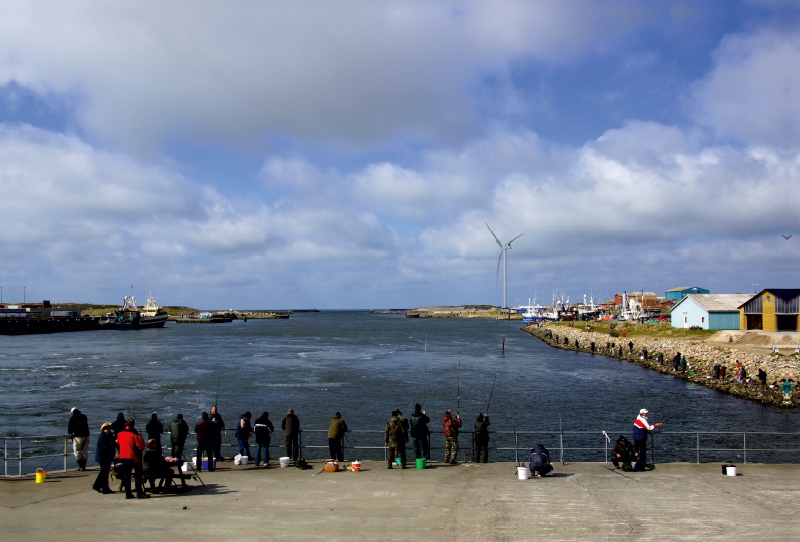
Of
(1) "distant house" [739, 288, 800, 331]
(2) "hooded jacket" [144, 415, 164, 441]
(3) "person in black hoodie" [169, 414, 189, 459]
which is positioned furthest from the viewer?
(1) "distant house" [739, 288, 800, 331]

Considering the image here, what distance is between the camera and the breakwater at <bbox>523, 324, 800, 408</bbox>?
154ft

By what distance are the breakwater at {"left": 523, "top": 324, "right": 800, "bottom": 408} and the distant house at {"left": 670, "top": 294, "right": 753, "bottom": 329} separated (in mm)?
5204

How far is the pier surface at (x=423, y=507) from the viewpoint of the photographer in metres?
11.9

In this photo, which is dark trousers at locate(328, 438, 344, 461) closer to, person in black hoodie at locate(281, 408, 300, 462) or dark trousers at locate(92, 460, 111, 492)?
person in black hoodie at locate(281, 408, 300, 462)

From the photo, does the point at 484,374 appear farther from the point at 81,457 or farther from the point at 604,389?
the point at 81,457

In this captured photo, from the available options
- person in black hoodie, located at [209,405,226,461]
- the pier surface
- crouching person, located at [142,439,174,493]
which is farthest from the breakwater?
crouching person, located at [142,439,174,493]

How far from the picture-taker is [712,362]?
60.3m

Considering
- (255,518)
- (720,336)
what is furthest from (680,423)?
(720,336)

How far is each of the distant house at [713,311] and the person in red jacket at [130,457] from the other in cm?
7876

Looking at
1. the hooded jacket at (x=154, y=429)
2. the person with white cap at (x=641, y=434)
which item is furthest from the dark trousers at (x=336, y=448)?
the person with white cap at (x=641, y=434)

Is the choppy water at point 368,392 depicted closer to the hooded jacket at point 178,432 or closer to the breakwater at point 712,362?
the breakwater at point 712,362

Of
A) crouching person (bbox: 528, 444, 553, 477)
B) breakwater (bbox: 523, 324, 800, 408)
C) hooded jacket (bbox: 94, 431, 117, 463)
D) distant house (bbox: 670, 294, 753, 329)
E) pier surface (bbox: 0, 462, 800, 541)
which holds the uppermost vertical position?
distant house (bbox: 670, 294, 753, 329)

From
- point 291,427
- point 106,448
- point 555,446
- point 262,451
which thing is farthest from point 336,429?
point 555,446

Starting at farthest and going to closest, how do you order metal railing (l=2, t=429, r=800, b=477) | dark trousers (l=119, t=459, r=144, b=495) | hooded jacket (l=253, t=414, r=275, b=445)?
1. metal railing (l=2, t=429, r=800, b=477)
2. hooded jacket (l=253, t=414, r=275, b=445)
3. dark trousers (l=119, t=459, r=144, b=495)
